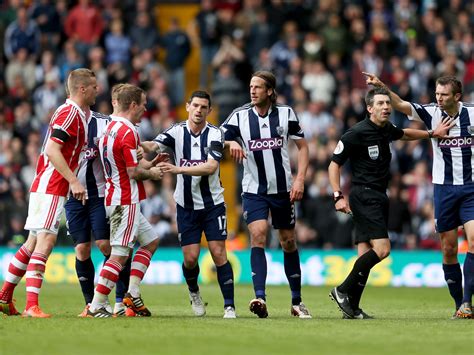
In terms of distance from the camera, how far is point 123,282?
1277cm

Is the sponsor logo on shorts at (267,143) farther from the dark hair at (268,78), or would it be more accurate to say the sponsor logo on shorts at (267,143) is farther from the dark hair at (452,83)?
the dark hair at (452,83)

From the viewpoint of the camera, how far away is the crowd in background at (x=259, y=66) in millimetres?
23062

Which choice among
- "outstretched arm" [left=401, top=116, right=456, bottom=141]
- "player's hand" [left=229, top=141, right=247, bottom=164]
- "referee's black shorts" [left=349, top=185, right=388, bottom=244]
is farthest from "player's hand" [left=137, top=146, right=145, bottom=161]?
"outstretched arm" [left=401, top=116, right=456, bottom=141]

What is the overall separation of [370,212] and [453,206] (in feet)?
3.33

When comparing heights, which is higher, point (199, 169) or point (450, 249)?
point (199, 169)

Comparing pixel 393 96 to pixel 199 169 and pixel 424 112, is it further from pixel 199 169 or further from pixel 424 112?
pixel 199 169

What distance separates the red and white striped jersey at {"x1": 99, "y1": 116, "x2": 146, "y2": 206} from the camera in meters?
11.7

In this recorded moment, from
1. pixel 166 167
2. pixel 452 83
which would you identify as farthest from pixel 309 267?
pixel 166 167

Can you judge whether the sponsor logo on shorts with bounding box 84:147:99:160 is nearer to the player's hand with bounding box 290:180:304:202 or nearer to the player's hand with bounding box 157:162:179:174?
the player's hand with bounding box 157:162:179:174

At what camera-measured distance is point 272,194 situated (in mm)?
12781

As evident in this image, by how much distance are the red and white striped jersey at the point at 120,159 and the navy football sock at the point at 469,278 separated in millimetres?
3588

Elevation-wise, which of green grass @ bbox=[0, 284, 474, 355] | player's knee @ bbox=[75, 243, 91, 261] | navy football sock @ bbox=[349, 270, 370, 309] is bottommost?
green grass @ bbox=[0, 284, 474, 355]

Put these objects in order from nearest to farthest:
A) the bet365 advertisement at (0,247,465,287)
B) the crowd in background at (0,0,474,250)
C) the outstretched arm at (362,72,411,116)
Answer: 1. the outstretched arm at (362,72,411,116)
2. the bet365 advertisement at (0,247,465,287)
3. the crowd in background at (0,0,474,250)

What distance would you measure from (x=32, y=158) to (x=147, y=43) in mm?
4214
